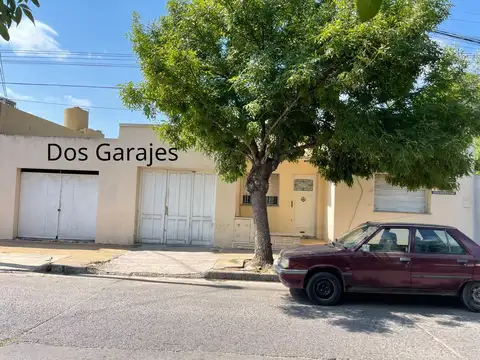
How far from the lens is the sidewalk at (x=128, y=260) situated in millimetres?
8820

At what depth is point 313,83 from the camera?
22.7ft

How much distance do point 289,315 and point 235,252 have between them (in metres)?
5.60

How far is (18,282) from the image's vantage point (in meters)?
7.62

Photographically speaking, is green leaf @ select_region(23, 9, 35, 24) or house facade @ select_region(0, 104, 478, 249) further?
house facade @ select_region(0, 104, 478, 249)

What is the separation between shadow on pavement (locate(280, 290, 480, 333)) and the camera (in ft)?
19.1

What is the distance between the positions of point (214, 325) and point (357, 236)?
3.32 m

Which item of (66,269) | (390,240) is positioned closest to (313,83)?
(390,240)

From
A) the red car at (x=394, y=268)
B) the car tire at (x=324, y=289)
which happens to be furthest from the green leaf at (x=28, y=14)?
the car tire at (x=324, y=289)

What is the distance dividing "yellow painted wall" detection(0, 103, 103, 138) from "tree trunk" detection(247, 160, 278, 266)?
797cm

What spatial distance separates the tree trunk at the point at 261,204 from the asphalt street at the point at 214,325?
1454 millimetres

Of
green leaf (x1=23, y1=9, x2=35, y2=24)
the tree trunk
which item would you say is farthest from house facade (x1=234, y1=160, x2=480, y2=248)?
green leaf (x1=23, y1=9, x2=35, y2=24)

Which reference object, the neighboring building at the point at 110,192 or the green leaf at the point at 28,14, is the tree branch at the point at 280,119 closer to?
the neighboring building at the point at 110,192

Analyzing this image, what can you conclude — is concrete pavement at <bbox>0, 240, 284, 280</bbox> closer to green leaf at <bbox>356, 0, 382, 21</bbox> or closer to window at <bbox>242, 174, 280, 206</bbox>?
window at <bbox>242, 174, 280, 206</bbox>

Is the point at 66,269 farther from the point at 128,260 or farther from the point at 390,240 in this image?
the point at 390,240
